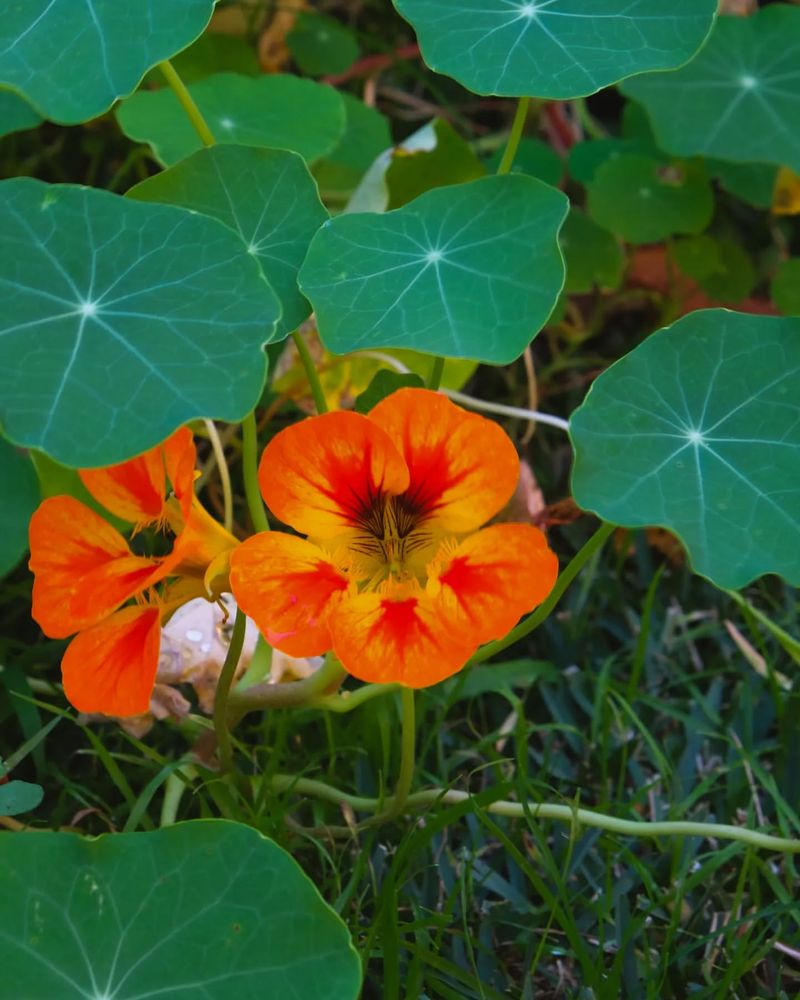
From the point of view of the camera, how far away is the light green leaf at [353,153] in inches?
66.9

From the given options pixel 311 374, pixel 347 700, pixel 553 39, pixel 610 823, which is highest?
pixel 553 39

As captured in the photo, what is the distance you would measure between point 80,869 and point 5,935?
6 centimetres

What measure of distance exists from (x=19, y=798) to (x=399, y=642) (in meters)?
0.34

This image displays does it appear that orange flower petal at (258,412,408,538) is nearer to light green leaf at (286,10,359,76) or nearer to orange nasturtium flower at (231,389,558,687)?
orange nasturtium flower at (231,389,558,687)

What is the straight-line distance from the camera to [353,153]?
1704 millimetres

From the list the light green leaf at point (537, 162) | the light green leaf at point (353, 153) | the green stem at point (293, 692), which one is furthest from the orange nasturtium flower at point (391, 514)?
the light green leaf at point (537, 162)

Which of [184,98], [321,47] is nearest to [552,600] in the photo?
[184,98]

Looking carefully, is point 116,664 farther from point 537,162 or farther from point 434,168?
point 537,162

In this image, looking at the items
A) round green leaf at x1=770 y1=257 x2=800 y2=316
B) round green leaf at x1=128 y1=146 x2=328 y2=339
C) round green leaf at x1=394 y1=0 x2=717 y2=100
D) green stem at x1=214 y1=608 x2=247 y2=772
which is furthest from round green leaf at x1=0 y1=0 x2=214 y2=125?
round green leaf at x1=770 y1=257 x2=800 y2=316

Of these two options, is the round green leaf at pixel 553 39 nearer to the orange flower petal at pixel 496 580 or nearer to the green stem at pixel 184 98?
the green stem at pixel 184 98

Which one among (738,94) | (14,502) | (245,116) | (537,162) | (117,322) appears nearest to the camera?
(117,322)

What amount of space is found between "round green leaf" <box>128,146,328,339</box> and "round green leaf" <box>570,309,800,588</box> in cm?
33

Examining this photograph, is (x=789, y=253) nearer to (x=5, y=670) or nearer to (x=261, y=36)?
(x=261, y=36)

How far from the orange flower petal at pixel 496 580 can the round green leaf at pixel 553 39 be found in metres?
0.39
